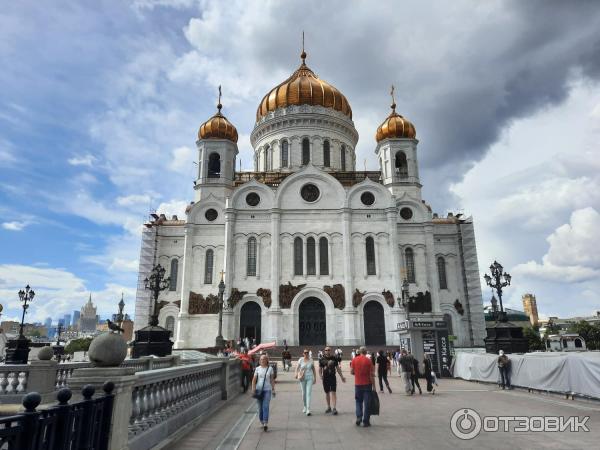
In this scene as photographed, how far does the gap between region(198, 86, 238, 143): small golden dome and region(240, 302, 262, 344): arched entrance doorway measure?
55.0 ft

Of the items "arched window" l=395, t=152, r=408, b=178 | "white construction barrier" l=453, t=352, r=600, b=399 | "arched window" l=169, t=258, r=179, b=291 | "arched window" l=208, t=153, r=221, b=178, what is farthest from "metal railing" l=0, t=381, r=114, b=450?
"arched window" l=395, t=152, r=408, b=178

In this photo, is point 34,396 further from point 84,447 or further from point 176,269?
point 176,269

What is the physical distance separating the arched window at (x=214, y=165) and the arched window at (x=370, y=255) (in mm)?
15872

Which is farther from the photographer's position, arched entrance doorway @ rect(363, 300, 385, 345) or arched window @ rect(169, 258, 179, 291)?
arched window @ rect(169, 258, 179, 291)

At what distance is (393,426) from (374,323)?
27.6 meters

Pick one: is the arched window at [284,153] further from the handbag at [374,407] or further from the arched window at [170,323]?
the handbag at [374,407]

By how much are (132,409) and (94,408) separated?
59.8 inches

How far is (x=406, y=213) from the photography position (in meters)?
39.9

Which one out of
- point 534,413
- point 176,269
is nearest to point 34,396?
point 534,413

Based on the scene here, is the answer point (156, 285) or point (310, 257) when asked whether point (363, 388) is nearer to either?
point (156, 285)

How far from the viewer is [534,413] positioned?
400 inches

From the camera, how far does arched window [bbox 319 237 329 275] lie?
120 feet

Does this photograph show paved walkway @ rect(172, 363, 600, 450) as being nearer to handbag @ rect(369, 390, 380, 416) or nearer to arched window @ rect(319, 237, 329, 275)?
handbag @ rect(369, 390, 380, 416)

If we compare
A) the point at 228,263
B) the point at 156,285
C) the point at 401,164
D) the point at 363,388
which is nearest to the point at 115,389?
the point at 363,388
